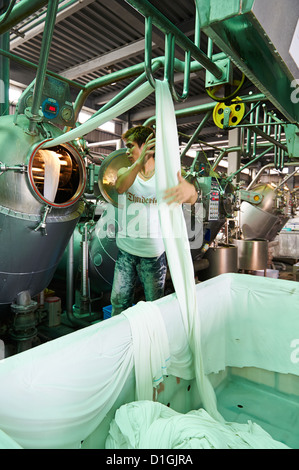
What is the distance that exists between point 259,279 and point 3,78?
Answer: 7.45 ft

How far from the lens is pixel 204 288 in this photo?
165cm

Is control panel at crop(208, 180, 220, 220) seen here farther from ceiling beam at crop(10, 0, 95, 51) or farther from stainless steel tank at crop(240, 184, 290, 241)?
ceiling beam at crop(10, 0, 95, 51)

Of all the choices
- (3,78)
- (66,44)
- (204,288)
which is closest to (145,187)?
(204,288)

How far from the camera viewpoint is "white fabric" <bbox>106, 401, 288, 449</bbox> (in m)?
0.94

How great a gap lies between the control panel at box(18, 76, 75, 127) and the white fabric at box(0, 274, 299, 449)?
1340 mm

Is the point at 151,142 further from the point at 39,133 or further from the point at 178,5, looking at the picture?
the point at 178,5

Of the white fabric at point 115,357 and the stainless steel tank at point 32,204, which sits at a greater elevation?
the stainless steel tank at point 32,204

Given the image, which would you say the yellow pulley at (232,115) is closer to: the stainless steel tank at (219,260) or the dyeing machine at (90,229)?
the dyeing machine at (90,229)

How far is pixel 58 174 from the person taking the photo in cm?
193

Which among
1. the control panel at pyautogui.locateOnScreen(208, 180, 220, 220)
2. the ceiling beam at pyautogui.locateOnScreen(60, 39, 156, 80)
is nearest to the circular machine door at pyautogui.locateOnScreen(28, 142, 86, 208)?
the control panel at pyautogui.locateOnScreen(208, 180, 220, 220)

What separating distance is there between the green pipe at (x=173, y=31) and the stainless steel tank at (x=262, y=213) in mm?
4554

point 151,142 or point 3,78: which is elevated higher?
point 3,78

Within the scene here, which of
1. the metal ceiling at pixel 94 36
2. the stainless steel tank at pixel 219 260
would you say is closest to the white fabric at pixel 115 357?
the stainless steel tank at pixel 219 260

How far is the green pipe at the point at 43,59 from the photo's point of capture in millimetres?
1183
